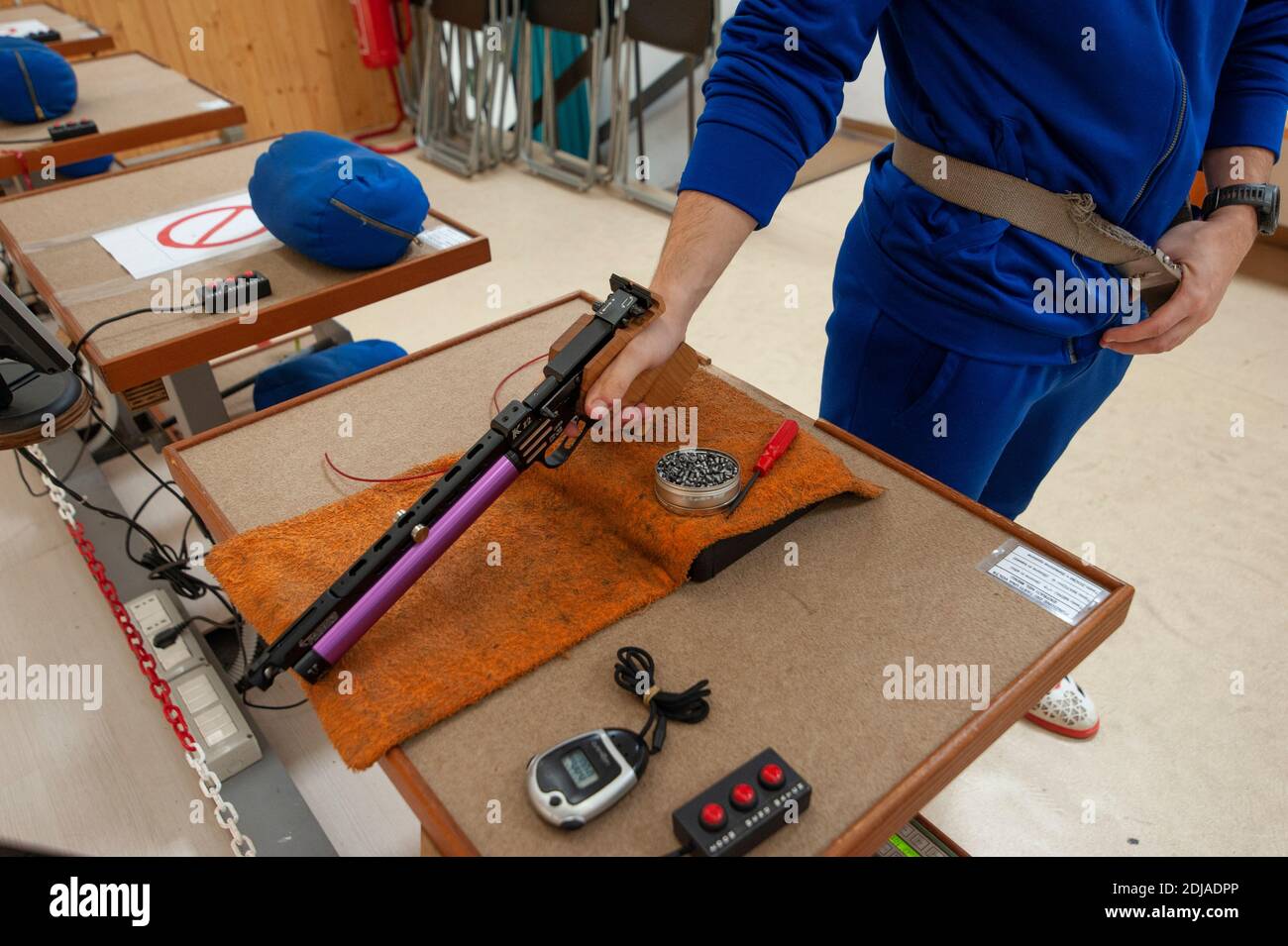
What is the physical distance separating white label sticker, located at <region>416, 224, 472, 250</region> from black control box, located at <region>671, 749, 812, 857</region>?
1.12m

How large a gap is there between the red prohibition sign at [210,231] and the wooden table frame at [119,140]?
649 mm

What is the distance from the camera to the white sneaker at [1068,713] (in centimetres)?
151

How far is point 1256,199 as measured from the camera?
1.00 metres

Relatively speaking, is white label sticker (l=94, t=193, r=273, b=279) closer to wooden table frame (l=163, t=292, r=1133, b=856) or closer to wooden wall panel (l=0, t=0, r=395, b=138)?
wooden table frame (l=163, t=292, r=1133, b=856)

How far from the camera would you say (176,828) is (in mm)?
1388

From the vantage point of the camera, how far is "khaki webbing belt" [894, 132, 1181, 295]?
89 cm

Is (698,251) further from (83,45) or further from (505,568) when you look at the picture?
(83,45)

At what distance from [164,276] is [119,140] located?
3.06 feet

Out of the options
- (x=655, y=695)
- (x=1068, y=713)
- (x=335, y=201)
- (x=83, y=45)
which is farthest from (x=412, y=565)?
(x=83, y=45)

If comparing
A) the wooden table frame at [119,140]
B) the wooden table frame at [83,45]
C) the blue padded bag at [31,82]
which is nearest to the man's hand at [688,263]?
the wooden table frame at [119,140]
